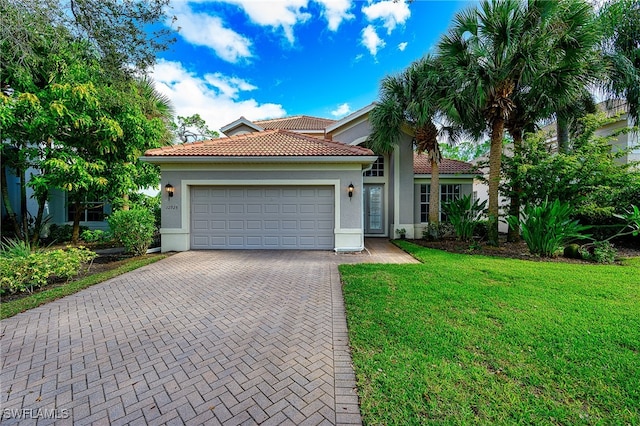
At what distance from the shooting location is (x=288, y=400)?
2.28m

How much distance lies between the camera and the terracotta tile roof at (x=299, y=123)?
17969 mm

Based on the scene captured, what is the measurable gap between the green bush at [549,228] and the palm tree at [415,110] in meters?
3.88

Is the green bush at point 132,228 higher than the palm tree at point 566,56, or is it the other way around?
the palm tree at point 566,56

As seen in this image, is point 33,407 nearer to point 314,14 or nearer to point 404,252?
point 404,252

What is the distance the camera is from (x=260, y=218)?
9461 millimetres

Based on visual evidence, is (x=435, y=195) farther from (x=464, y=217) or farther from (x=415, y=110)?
(x=415, y=110)

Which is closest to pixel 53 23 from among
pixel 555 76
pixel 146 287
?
pixel 146 287

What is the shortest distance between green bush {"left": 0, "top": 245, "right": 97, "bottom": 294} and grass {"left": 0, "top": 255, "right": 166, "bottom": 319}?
0.32 metres

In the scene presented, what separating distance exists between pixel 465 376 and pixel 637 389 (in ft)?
4.78

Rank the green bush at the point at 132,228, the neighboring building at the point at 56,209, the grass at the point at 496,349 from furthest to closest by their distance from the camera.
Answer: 1. the neighboring building at the point at 56,209
2. the green bush at the point at 132,228
3. the grass at the point at 496,349

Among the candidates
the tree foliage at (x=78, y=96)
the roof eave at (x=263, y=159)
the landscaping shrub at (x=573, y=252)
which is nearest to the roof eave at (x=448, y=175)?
the roof eave at (x=263, y=159)

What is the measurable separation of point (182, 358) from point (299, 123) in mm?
17843

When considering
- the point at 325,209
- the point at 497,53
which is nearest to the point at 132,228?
the point at 325,209

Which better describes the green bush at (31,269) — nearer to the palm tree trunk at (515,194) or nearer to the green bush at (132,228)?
the green bush at (132,228)
